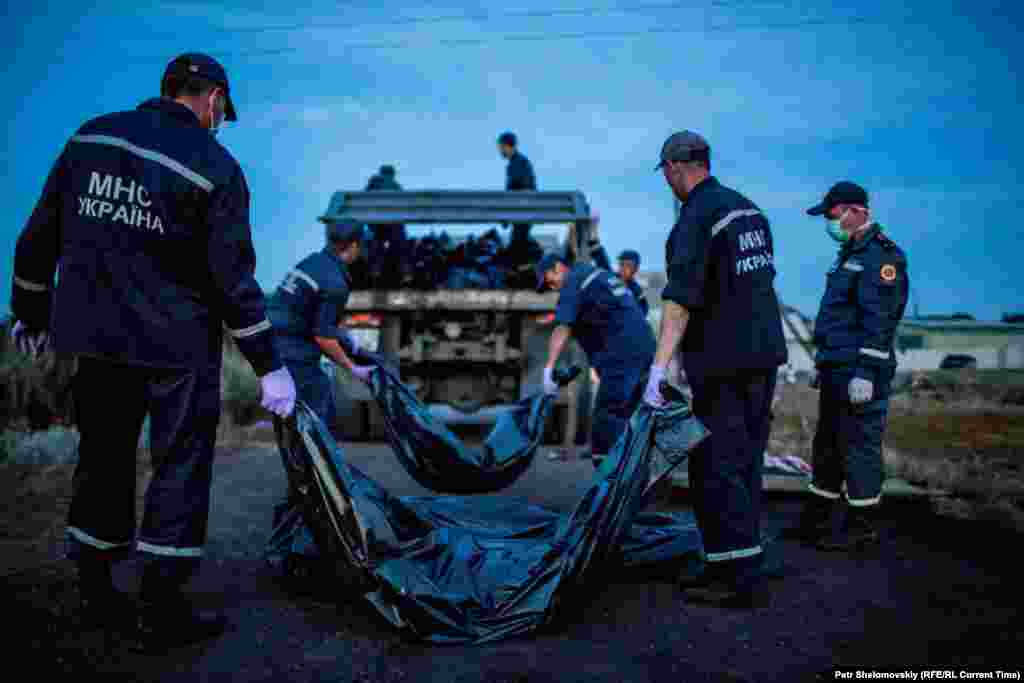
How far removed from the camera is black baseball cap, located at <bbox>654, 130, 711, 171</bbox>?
296 centimetres

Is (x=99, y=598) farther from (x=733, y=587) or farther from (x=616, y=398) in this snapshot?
(x=616, y=398)

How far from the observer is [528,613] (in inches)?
93.0

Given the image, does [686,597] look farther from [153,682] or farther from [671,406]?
[153,682]

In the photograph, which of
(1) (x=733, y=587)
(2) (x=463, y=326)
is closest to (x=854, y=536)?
(1) (x=733, y=587)

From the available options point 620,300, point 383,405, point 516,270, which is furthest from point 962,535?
point 516,270

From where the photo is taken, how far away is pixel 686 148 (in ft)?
9.71

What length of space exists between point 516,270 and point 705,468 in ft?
14.2

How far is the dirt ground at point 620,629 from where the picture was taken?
2.13 m

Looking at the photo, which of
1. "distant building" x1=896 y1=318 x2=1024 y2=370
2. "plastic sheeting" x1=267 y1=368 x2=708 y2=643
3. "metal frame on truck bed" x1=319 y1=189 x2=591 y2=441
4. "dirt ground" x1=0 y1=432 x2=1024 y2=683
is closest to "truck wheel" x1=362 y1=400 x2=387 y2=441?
"metal frame on truck bed" x1=319 y1=189 x2=591 y2=441

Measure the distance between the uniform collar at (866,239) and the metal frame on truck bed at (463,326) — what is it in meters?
2.99

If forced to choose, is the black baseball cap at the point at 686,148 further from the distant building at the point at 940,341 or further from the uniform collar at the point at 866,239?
the distant building at the point at 940,341

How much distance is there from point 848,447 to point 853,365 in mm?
427

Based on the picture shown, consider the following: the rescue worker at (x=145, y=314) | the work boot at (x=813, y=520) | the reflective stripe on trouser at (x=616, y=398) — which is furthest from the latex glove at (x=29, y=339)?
the work boot at (x=813, y=520)

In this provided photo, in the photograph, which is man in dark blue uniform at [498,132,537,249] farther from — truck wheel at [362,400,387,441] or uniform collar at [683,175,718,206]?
uniform collar at [683,175,718,206]
